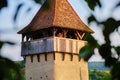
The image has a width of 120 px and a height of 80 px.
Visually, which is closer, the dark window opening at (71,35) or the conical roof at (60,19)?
the conical roof at (60,19)

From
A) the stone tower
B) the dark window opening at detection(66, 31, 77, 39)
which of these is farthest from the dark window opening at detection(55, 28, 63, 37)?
the dark window opening at detection(66, 31, 77, 39)

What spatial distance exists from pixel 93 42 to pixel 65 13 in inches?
931

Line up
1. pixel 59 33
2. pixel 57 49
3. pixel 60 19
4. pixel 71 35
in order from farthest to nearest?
pixel 71 35, pixel 59 33, pixel 60 19, pixel 57 49

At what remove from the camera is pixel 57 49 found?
23188mm

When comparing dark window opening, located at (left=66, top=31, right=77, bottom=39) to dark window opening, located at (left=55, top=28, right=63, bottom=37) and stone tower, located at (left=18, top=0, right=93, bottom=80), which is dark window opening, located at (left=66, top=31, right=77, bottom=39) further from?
dark window opening, located at (left=55, top=28, right=63, bottom=37)

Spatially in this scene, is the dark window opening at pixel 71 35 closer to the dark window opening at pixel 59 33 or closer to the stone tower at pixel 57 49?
the stone tower at pixel 57 49

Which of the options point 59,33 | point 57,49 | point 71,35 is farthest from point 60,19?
point 57,49

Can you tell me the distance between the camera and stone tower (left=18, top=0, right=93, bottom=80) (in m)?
23.3

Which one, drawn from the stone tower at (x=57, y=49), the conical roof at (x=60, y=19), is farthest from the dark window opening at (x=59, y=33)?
the conical roof at (x=60, y=19)

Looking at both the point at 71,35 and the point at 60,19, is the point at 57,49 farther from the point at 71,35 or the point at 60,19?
the point at 71,35

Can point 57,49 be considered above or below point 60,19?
below

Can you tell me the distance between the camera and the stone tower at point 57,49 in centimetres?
2330

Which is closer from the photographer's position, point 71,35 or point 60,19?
point 60,19

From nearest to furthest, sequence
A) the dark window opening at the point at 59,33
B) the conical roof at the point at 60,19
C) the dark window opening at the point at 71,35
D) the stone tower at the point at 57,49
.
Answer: the stone tower at the point at 57,49 < the conical roof at the point at 60,19 < the dark window opening at the point at 59,33 < the dark window opening at the point at 71,35
